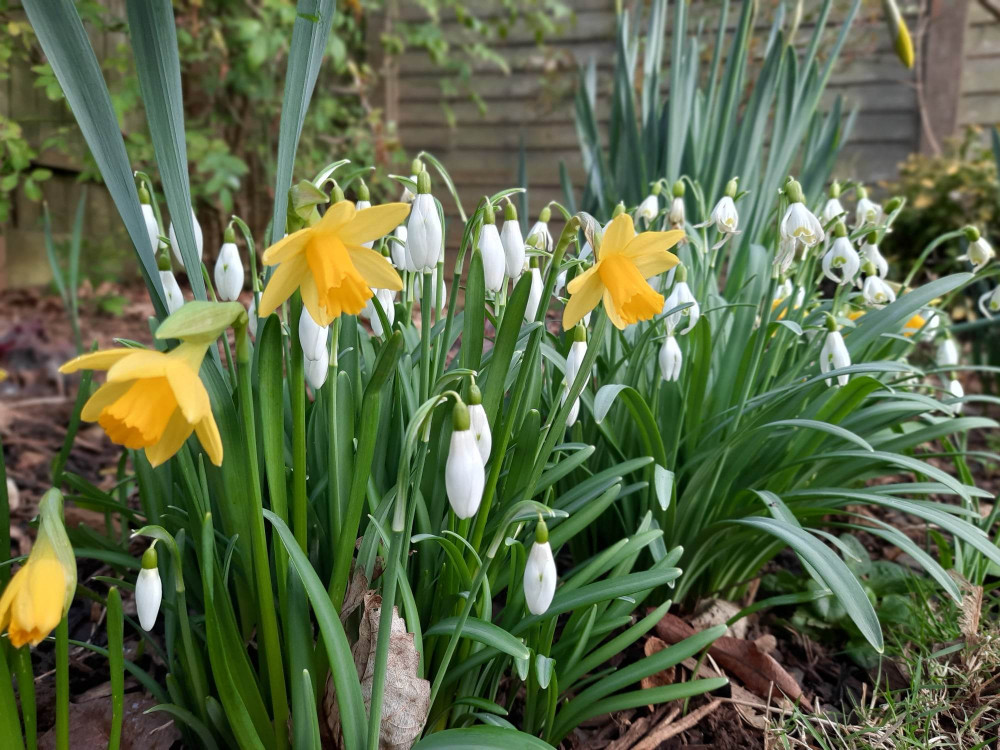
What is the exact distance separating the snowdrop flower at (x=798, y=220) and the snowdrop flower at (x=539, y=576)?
0.76 m

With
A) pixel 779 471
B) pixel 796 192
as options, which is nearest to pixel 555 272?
pixel 796 192

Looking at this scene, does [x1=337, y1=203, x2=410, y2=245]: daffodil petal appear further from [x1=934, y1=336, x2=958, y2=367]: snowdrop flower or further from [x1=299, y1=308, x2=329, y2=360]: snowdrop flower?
[x1=934, y1=336, x2=958, y2=367]: snowdrop flower

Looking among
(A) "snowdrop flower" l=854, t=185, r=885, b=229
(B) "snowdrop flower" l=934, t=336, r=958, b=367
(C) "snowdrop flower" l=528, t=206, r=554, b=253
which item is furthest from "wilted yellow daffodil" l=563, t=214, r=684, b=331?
(B) "snowdrop flower" l=934, t=336, r=958, b=367

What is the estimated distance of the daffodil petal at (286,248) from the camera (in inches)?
30.1

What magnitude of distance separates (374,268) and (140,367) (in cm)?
28

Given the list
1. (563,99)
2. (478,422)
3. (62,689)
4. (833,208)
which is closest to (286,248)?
(478,422)

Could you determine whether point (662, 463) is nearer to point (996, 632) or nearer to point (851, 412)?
point (851, 412)

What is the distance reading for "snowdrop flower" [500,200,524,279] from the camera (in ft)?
3.60

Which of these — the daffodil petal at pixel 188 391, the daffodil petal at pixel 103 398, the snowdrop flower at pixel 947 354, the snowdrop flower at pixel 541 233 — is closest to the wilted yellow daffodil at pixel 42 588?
the daffodil petal at pixel 103 398

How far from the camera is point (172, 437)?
0.83 metres

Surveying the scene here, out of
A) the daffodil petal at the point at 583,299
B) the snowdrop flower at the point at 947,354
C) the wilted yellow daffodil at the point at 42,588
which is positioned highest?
the daffodil petal at the point at 583,299

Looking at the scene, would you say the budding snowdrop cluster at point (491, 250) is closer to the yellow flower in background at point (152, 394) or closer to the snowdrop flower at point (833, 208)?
the yellow flower in background at point (152, 394)

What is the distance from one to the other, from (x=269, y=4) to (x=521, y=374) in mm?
3607

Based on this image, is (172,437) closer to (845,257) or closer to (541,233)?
(541,233)
